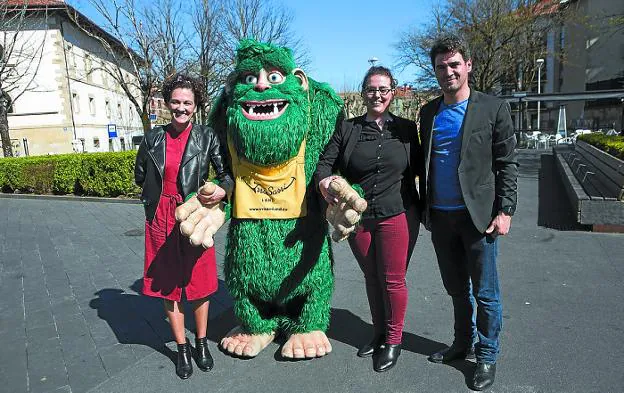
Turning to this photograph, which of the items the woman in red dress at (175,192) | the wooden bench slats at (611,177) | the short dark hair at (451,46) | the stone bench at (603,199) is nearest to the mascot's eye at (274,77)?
the woman in red dress at (175,192)

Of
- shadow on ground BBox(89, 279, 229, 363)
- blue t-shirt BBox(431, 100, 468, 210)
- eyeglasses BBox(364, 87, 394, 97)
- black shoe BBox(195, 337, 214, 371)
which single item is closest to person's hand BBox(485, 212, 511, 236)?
blue t-shirt BBox(431, 100, 468, 210)

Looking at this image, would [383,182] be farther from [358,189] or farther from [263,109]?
[263,109]

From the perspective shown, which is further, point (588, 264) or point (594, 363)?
point (588, 264)

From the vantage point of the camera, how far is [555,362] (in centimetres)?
275

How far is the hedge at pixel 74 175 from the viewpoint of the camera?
1047cm

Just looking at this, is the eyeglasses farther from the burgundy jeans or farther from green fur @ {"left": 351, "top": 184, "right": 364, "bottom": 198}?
the burgundy jeans

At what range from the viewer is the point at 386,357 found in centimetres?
278

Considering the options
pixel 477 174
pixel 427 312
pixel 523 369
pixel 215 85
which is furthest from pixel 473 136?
pixel 215 85

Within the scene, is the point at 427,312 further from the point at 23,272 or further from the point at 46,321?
the point at 23,272

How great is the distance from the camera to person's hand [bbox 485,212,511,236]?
238 centimetres

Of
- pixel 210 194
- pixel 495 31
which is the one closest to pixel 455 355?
pixel 210 194

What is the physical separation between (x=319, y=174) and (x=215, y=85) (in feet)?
48.8

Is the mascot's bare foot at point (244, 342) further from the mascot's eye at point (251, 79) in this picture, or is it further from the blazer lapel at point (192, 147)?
the mascot's eye at point (251, 79)

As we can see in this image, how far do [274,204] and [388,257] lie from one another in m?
0.79
